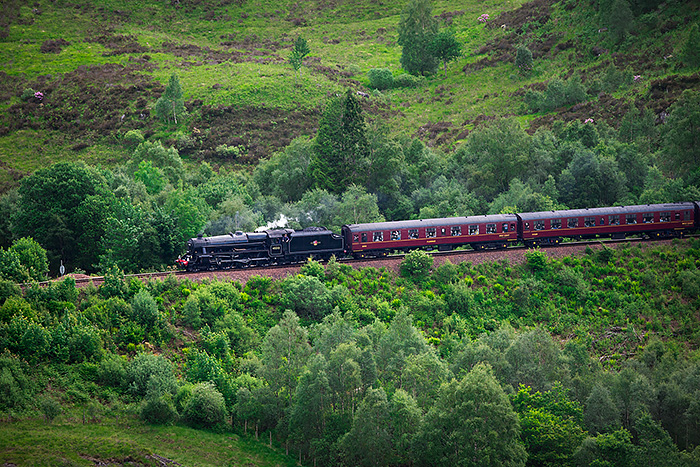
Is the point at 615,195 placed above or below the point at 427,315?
above

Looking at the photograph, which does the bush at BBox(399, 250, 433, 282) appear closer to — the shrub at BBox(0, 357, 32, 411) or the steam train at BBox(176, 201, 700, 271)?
the steam train at BBox(176, 201, 700, 271)

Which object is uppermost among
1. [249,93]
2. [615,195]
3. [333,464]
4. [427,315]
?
[249,93]

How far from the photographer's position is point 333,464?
38.0 metres

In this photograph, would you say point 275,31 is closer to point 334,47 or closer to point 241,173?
point 334,47

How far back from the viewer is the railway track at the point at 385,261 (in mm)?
53000

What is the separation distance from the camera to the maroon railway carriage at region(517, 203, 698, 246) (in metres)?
61.7

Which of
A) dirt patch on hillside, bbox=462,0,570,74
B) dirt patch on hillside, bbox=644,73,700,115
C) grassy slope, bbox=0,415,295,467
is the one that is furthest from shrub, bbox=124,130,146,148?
dirt patch on hillside, bbox=644,73,700,115

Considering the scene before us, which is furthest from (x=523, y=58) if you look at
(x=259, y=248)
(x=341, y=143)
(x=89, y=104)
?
(x=259, y=248)

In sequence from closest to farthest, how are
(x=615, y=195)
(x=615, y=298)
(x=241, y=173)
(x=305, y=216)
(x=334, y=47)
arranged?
1. (x=615, y=298)
2. (x=305, y=216)
3. (x=615, y=195)
4. (x=241, y=173)
5. (x=334, y=47)

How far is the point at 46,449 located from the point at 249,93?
86518 mm

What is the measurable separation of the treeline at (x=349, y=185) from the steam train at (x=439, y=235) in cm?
590

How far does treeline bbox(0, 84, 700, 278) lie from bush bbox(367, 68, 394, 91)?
124 ft

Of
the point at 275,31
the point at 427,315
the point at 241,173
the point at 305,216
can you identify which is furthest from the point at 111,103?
the point at 427,315

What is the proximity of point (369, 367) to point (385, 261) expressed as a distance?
751 inches
